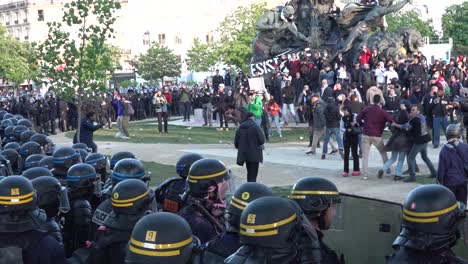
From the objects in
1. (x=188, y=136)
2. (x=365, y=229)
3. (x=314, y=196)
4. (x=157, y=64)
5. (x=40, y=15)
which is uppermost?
(x=40, y=15)

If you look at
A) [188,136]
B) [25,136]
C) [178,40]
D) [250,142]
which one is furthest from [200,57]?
[25,136]

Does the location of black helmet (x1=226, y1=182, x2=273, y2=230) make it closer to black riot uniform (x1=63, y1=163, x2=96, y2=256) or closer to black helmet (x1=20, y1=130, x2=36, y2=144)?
black riot uniform (x1=63, y1=163, x2=96, y2=256)

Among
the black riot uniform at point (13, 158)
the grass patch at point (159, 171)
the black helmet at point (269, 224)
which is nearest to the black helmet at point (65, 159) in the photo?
the black riot uniform at point (13, 158)

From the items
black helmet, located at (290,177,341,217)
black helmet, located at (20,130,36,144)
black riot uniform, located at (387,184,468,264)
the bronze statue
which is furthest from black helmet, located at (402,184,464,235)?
the bronze statue

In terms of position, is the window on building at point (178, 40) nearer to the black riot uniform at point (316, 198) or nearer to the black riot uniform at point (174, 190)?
the black riot uniform at point (174, 190)

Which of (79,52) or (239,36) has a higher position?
(239,36)

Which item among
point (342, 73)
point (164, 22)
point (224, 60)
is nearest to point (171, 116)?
point (342, 73)

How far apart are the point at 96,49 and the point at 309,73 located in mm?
11661

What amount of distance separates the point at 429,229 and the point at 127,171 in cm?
374

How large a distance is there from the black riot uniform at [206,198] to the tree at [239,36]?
59.5 metres

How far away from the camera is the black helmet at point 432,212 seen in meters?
4.48

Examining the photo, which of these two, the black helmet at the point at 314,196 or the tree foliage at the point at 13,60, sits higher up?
the tree foliage at the point at 13,60

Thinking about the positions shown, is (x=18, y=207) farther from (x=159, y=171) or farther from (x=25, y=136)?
(x=159, y=171)

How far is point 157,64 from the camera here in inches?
3078
